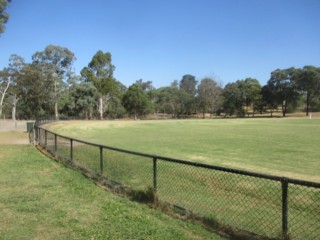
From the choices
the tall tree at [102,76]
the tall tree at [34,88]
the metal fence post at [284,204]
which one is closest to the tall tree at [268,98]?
the tall tree at [102,76]

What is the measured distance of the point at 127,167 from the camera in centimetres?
1182

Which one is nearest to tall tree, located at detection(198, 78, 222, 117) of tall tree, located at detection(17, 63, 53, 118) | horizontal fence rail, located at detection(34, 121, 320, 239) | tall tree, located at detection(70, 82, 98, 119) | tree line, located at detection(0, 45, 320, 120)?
tree line, located at detection(0, 45, 320, 120)

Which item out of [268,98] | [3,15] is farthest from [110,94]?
[3,15]

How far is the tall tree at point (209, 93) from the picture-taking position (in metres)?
112

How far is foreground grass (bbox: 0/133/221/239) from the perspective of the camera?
5.62m

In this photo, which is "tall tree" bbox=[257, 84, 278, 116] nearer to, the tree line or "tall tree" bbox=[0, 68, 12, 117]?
the tree line

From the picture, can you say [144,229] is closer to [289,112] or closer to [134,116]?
[134,116]

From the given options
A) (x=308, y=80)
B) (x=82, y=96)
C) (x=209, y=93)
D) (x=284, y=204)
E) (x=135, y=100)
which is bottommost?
(x=284, y=204)

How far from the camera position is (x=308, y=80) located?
323ft

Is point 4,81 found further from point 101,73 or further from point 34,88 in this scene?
point 101,73

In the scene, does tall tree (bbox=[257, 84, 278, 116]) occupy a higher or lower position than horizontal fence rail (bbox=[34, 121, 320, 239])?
higher

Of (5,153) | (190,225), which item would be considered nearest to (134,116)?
(5,153)

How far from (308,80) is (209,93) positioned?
96.2ft

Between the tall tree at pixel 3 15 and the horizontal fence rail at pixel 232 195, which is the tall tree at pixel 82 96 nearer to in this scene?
the tall tree at pixel 3 15
